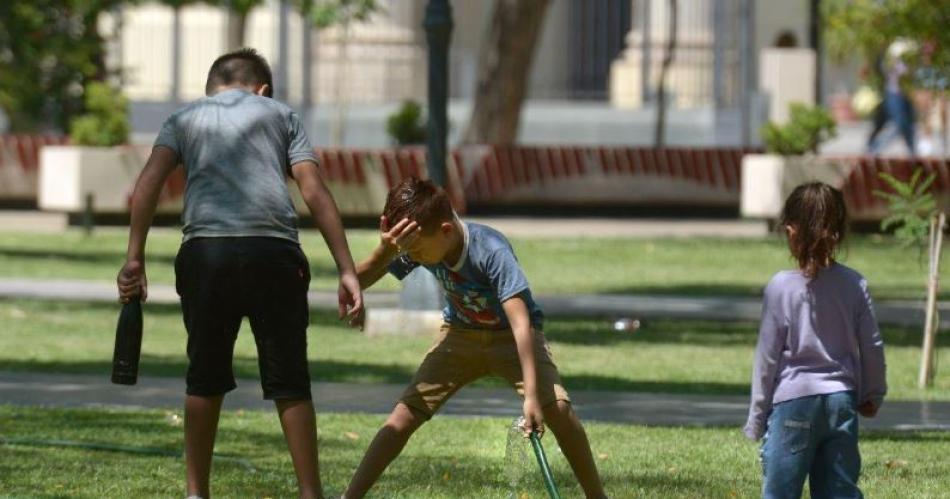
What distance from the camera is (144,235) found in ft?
24.7

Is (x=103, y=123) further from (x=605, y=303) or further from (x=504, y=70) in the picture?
(x=605, y=303)

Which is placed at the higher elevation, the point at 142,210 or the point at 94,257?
the point at 142,210

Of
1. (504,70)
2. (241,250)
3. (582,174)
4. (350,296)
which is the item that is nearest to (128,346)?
(241,250)

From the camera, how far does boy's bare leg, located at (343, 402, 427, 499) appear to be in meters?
7.62

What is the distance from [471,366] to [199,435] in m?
0.96

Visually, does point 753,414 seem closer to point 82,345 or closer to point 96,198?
point 82,345

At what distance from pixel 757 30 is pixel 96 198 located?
2833cm

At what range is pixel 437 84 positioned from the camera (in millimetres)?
15750

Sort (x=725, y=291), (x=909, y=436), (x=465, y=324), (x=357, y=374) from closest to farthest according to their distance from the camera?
1. (x=465, y=324)
2. (x=909, y=436)
3. (x=357, y=374)
4. (x=725, y=291)

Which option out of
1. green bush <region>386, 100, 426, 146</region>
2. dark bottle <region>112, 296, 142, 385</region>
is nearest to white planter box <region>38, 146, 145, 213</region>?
green bush <region>386, 100, 426, 146</region>

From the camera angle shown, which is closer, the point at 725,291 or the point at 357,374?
the point at 357,374

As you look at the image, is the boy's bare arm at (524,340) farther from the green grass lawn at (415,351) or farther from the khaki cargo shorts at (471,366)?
the green grass lawn at (415,351)

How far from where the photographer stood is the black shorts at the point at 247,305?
24.3ft

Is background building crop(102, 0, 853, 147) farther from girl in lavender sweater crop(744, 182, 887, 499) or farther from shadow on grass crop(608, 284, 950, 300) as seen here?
girl in lavender sweater crop(744, 182, 887, 499)
